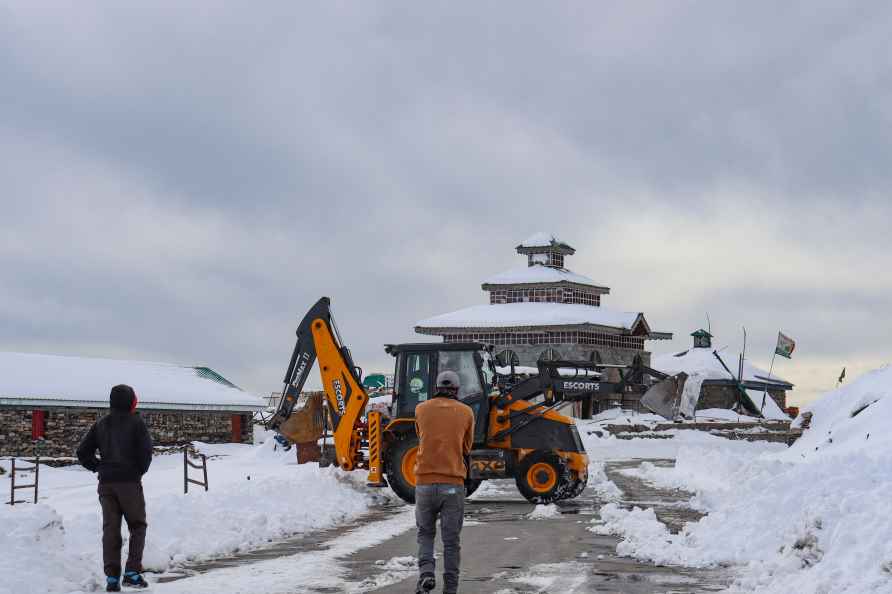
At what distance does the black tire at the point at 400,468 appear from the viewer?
18.5m

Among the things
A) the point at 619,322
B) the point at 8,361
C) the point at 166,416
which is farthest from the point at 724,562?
the point at 619,322

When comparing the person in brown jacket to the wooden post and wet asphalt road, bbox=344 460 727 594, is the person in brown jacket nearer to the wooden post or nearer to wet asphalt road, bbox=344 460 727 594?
wet asphalt road, bbox=344 460 727 594

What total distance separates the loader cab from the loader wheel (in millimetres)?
935

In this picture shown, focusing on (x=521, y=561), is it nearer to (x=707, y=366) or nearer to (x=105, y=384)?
(x=105, y=384)

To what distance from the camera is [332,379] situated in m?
21.2

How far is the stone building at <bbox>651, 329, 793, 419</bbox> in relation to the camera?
75812 mm

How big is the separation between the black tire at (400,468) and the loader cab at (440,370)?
1.76ft

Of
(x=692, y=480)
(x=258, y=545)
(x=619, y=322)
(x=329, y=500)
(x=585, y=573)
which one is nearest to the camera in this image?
(x=585, y=573)

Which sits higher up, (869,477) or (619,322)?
(619,322)

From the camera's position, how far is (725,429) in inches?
2248

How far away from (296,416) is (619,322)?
44.3 m

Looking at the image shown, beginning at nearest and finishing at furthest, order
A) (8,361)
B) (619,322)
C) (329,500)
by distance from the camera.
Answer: (329,500), (8,361), (619,322)

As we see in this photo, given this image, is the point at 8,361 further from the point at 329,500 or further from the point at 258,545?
the point at 258,545

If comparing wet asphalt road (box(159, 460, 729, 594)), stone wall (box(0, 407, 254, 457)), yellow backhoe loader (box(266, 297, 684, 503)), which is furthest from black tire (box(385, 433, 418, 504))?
stone wall (box(0, 407, 254, 457))
